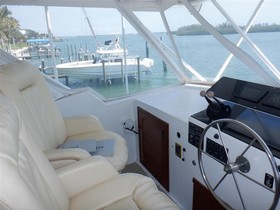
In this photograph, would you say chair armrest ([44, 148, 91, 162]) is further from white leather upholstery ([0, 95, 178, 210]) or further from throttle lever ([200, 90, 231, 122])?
throttle lever ([200, 90, 231, 122])

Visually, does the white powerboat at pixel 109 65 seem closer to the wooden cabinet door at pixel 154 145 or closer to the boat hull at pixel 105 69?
the boat hull at pixel 105 69

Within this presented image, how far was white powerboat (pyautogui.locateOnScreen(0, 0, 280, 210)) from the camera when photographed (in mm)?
1006

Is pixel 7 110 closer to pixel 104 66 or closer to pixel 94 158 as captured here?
pixel 94 158

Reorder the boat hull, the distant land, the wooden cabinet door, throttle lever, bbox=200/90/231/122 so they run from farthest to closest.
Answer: the boat hull, the distant land, the wooden cabinet door, throttle lever, bbox=200/90/231/122

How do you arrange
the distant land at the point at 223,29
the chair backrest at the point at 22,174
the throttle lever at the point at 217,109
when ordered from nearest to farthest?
the chair backrest at the point at 22,174 → the throttle lever at the point at 217,109 → the distant land at the point at 223,29

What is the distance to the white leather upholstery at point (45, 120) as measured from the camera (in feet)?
4.15

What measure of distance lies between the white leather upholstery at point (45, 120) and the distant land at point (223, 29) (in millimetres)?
1265

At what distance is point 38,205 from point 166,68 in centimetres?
220

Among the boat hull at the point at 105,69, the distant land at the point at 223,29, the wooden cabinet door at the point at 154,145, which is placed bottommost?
the wooden cabinet door at the point at 154,145

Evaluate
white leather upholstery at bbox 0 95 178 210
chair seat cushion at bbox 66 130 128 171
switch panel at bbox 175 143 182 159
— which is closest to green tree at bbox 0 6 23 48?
chair seat cushion at bbox 66 130 128 171

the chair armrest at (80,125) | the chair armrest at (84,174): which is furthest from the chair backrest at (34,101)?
the chair armrest at (84,174)

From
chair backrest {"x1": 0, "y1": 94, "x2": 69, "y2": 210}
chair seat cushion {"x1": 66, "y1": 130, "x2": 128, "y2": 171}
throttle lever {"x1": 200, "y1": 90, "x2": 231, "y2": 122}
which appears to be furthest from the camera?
chair seat cushion {"x1": 66, "y1": 130, "x2": 128, "y2": 171}

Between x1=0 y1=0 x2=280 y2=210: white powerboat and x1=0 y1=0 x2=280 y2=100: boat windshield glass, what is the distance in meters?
0.01

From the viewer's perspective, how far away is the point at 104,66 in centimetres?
368
